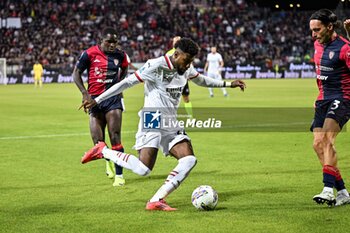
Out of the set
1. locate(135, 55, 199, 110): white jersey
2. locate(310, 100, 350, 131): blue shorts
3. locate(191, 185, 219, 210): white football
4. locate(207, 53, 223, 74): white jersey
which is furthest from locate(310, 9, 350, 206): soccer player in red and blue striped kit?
locate(207, 53, 223, 74): white jersey

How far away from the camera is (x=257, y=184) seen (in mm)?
9852

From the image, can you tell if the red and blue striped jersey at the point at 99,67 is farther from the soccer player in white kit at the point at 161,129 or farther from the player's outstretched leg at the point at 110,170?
the soccer player in white kit at the point at 161,129

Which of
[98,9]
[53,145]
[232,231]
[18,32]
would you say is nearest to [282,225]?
[232,231]

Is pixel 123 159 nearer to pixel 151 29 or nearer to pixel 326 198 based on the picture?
pixel 326 198

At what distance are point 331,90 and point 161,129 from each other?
2.20 meters

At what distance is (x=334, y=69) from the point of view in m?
8.26

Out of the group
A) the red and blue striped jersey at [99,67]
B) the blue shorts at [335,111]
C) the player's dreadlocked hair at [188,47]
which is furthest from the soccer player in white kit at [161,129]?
the red and blue striped jersey at [99,67]

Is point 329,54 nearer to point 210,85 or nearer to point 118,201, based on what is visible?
point 210,85

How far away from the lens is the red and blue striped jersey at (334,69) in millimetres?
8188

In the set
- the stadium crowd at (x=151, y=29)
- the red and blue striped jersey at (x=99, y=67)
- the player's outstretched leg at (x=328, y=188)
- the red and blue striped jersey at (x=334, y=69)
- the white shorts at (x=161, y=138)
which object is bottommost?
the stadium crowd at (x=151, y=29)

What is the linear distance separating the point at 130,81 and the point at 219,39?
5347 cm

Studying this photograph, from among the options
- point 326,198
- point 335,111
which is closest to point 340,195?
point 326,198

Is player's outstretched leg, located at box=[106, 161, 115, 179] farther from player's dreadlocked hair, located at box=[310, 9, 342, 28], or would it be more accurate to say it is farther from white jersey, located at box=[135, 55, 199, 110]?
player's dreadlocked hair, located at box=[310, 9, 342, 28]

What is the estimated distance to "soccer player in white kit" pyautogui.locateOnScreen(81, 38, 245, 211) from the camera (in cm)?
802
